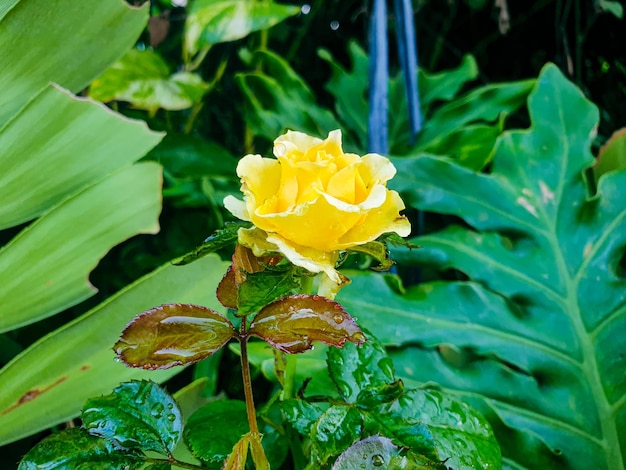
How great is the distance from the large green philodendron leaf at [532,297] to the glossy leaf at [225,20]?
315mm

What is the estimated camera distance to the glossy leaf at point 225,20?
2.49 feet

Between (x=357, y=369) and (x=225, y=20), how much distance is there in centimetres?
61

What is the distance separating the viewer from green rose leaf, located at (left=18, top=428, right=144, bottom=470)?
9.9 inches

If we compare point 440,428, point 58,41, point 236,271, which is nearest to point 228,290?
point 236,271

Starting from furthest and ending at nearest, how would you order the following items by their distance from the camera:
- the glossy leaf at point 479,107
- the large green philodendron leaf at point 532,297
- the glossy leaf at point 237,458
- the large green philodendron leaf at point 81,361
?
the glossy leaf at point 479,107
the large green philodendron leaf at point 532,297
the large green philodendron leaf at point 81,361
the glossy leaf at point 237,458

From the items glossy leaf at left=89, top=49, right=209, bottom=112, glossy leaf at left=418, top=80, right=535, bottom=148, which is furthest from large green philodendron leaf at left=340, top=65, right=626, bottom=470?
glossy leaf at left=89, top=49, right=209, bottom=112

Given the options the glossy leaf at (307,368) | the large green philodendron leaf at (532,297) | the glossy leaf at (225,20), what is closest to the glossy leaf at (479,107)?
the large green philodendron leaf at (532,297)

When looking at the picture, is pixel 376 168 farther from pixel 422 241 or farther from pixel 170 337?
pixel 422 241

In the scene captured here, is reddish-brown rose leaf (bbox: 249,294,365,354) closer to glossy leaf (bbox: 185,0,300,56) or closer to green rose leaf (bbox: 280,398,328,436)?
green rose leaf (bbox: 280,398,328,436)

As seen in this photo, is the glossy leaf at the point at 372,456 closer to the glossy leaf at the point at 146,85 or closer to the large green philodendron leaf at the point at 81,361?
the large green philodendron leaf at the point at 81,361

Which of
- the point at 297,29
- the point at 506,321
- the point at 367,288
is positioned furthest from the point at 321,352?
the point at 297,29

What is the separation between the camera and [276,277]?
26cm

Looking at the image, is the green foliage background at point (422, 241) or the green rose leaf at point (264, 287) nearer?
the green rose leaf at point (264, 287)

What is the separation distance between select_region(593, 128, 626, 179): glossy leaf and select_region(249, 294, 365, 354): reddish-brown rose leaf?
0.57 meters
